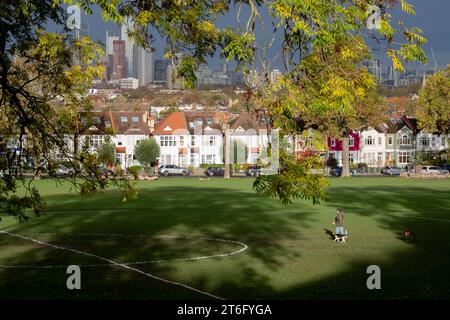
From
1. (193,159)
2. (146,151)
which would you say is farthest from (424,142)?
(146,151)

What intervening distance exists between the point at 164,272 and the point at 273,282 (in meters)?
4.24

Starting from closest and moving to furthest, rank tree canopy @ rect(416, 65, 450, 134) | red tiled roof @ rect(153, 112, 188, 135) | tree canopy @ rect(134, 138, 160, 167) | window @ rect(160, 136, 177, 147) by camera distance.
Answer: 1. tree canopy @ rect(416, 65, 450, 134)
2. tree canopy @ rect(134, 138, 160, 167)
3. window @ rect(160, 136, 177, 147)
4. red tiled roof @ rect(153, 112, 188, 135)

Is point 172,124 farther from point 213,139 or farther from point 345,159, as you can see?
point 345,159

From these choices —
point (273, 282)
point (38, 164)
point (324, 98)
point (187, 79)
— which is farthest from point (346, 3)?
point (273, 282)

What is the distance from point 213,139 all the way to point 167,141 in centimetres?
873

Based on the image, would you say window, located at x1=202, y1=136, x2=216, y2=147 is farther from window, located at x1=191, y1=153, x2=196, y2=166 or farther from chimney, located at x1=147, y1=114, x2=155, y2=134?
chimney, located at x1=147, y1=114, x2=155, y2=134

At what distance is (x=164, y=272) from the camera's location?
2633 cm

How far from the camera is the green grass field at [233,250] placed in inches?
912

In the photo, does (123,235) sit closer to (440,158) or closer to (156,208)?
(156,208)

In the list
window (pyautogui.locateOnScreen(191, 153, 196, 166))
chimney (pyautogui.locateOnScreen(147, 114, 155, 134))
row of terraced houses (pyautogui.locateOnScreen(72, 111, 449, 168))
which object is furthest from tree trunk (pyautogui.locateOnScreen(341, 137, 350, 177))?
chimney (pyautogui.locateOnScreen(147, 114, 155, 134))

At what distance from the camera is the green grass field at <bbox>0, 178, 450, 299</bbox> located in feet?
76.0

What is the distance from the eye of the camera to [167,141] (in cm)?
14538

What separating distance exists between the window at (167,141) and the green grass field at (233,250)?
89.7 meters

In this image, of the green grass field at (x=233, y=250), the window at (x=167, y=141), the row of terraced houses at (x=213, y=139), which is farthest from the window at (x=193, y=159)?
the green grass field at (x=233, y=250)
